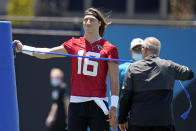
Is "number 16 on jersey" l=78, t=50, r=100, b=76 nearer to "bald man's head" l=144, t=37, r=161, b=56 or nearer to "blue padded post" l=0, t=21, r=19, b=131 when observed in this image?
"bald man's head" l=144, t=37, r=161, b=56

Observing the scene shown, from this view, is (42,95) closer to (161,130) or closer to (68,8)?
(161,130)

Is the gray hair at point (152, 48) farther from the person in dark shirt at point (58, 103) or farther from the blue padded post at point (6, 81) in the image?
the person in dark shirt at point (58, 103)

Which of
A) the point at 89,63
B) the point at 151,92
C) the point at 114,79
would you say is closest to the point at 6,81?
the point at 89,63

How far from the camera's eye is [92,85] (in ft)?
14.7

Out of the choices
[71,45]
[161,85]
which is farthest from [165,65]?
[71,45]

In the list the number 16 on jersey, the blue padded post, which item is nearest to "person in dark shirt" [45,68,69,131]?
the blue padded post

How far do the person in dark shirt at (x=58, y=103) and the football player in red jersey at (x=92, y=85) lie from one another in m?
2.12

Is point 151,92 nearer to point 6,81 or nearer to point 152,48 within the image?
point 152,48

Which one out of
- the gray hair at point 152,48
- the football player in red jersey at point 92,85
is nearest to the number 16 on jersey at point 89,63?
the football player in red jersey at point 92,85

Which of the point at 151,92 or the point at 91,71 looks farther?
the point at 91,71

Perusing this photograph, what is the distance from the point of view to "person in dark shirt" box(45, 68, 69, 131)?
660 cm

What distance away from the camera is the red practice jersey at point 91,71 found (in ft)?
14.7

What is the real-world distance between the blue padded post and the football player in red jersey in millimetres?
596

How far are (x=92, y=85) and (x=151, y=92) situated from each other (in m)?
0.59
